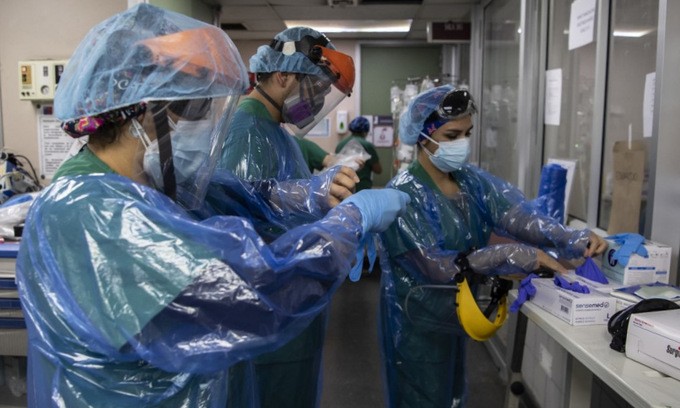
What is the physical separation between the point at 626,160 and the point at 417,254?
36.0 inches

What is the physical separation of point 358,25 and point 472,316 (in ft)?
14.2

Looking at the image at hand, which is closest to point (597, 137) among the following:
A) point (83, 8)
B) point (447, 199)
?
point (447, 199)

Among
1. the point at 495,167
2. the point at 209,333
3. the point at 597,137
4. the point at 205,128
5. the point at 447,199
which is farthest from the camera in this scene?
the point at 495,167

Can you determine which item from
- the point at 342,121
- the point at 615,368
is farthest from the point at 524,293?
the point at 342,121

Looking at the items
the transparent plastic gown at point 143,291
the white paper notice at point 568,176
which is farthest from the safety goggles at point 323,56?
the white paper notice at point 568,176

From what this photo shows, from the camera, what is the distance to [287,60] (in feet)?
5.82

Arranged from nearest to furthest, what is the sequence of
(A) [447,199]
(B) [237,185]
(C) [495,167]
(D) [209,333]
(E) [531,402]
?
(D) [209,333] < (B) [237,185] < (A) [447,199] < (E) [531,402] < (C) [495,167]

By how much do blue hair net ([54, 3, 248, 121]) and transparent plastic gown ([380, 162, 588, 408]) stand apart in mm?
1038

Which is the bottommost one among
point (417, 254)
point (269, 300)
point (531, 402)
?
point (531, 402)

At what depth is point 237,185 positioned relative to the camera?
1497mm

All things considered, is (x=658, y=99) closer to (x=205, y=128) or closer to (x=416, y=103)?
(x=416, y=103)

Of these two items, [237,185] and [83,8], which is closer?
[237,185]

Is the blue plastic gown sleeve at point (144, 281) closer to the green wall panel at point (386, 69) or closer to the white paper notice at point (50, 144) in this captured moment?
the white paper notice at point (50, 144)

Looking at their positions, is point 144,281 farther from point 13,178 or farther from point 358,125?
point 358,125
